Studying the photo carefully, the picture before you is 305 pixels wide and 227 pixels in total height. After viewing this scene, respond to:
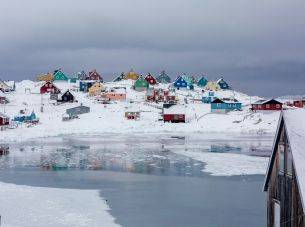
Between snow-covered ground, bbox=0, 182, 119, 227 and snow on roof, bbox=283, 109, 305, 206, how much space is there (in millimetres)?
9506

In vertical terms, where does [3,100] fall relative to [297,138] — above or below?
above

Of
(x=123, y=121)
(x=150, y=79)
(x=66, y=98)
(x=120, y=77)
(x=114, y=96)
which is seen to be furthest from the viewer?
(x=120, y=77)

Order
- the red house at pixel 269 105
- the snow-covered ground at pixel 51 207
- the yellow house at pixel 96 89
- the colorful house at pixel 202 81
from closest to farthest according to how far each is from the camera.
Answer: the snow-covered ground at pixel 51 207
the red house at pixel 269 105
the yellow house at pixel 96 89
the colorful house at pixel 202 81

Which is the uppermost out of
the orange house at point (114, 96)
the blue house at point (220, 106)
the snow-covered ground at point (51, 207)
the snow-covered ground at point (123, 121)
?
the orange house at point (114, 96)

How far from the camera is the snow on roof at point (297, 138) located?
413 inches

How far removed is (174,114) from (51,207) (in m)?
64.5

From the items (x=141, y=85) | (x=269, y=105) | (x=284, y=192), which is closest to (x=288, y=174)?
(x=284, y=192)

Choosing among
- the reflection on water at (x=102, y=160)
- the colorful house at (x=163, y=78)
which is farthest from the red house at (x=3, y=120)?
the colorful house at (x=163, y=78)

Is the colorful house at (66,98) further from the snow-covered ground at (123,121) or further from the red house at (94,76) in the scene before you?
the red house at (94,76)

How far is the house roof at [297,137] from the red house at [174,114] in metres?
73.4

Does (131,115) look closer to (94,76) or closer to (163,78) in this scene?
(94,76)

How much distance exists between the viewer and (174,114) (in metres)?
86.7

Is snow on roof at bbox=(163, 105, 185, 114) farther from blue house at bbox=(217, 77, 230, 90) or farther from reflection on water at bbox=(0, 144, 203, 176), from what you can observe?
blue house at bbox=(217, 77, 230, 90)

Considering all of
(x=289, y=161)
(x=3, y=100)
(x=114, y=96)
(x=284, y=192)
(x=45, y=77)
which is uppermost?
(x=45, y=77)
